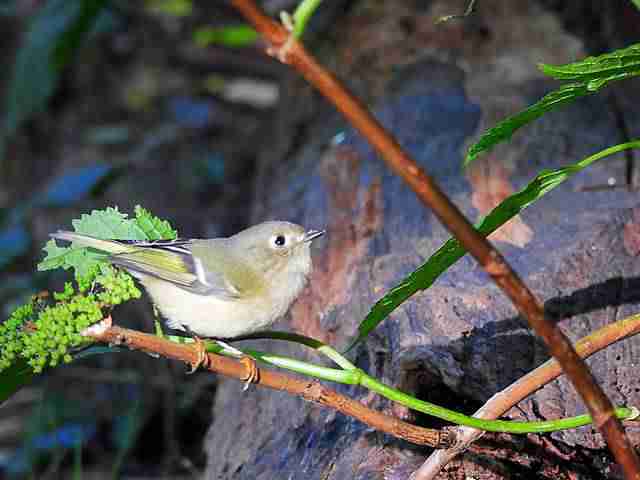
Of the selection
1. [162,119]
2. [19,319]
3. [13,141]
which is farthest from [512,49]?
[13,141]

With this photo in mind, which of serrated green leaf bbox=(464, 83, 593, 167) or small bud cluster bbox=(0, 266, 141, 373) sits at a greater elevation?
small bud cluster bbox=(0, 266, 141, 373)

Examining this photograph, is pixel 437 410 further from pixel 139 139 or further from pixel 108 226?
pixel 139 139

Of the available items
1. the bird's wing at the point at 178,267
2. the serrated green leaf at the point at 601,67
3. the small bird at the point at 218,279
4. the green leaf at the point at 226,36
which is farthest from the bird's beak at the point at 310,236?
the green leaf at the point at 226,36

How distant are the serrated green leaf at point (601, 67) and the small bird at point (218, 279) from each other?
98 centimetres

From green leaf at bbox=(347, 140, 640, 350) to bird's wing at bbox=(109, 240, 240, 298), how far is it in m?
0.63

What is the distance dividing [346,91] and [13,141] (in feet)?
18.1

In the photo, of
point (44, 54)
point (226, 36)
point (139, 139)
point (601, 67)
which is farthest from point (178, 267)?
point (226, 36)

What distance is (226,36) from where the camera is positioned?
609 centimetres

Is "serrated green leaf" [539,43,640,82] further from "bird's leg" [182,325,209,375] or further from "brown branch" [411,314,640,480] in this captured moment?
"bird's leg" [182,325,209,375]

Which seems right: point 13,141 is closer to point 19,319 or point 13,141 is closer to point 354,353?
point 354,353

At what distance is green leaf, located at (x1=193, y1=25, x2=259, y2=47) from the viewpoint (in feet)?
19.3

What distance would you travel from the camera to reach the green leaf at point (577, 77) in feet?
4.85

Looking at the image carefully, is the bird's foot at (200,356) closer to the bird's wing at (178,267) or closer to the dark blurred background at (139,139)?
the bird's wing at (178,267)

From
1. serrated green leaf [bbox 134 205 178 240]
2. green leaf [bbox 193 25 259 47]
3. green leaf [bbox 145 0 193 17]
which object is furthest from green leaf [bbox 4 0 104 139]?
serrated green leaf [bbox 134 205 178 240]
